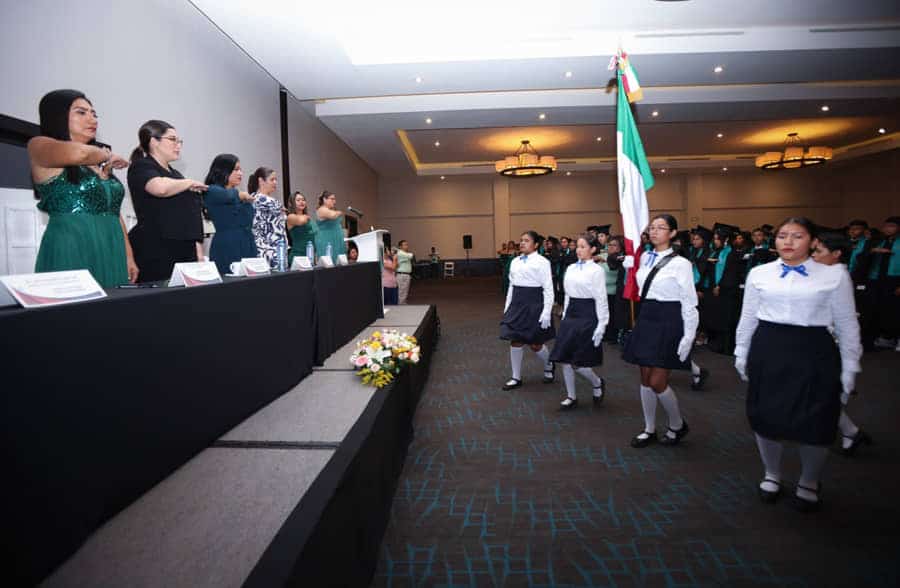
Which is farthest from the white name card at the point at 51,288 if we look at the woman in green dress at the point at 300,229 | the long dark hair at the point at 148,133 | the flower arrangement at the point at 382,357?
the woman in green dress at the point at 300,229

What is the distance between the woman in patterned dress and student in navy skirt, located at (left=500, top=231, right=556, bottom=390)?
2130 millimetres

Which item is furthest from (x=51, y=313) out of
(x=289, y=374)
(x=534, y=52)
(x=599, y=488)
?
(x=534, y=52)

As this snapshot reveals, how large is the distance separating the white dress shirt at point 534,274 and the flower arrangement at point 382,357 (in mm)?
1656

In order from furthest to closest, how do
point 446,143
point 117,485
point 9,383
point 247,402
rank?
point 446,143, point 247,402, point 117,485, point 9,383

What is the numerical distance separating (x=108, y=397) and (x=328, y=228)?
166 inches

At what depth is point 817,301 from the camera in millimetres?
2166

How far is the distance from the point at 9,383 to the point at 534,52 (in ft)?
23.2

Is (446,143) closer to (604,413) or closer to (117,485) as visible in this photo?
(604,413)

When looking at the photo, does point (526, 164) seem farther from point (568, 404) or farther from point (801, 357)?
point (801, 357)

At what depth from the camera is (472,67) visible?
7.00m

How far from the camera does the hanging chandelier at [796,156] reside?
43.8ft

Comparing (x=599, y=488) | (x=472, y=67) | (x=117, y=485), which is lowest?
(x=599, y=488)

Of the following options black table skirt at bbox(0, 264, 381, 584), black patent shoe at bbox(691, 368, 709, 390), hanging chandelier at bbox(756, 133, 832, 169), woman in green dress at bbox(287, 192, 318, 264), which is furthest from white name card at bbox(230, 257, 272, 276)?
hanging chandelier at bbox(756, 133, 832, 169)

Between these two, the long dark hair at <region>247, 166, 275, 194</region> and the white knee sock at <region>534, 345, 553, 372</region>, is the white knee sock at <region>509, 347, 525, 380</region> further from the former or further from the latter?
the long dark hair at <region>247, 166, 275, 194</region>
